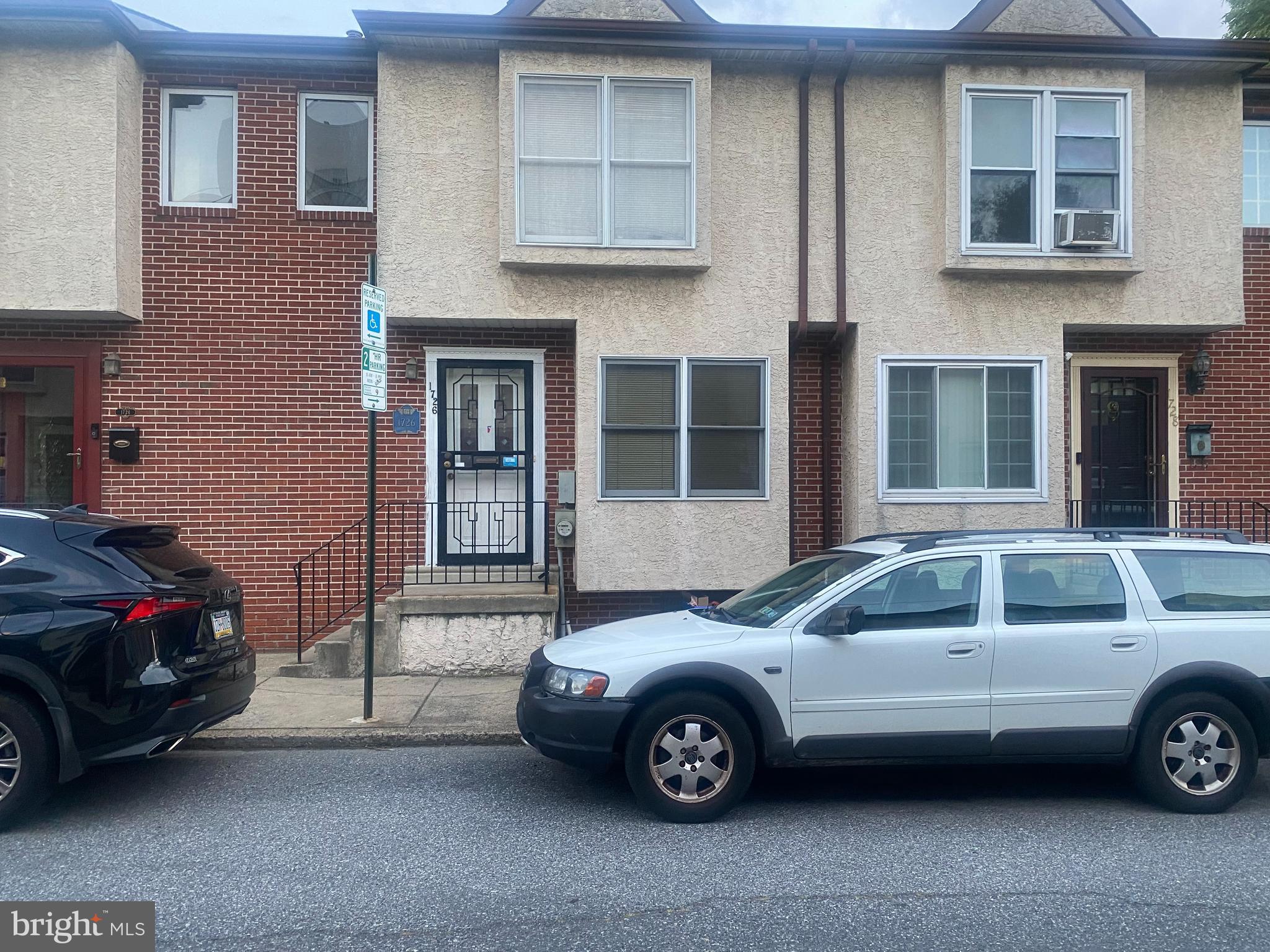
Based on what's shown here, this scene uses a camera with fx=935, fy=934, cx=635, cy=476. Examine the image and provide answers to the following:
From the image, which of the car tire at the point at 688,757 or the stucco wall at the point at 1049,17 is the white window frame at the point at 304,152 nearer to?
the stucco wall at the point at 1049,17

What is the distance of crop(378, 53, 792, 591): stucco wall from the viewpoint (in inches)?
354

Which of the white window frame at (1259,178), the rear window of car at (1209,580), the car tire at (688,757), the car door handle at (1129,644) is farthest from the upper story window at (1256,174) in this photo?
the car tire at (688,757)

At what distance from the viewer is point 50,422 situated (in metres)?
9.49

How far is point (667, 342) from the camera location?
9172 mm

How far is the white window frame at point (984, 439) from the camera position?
9297 millimetres

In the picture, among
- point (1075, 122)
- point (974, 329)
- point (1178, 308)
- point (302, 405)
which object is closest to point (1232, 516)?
point (1178, 308)

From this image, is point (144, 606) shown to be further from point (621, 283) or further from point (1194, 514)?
point (1194, 514)

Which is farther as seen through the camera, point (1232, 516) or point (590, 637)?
point (1232, 516)

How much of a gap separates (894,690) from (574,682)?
1.76 meters

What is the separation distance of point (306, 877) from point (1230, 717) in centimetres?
495

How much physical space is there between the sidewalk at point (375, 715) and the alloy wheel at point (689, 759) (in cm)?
189

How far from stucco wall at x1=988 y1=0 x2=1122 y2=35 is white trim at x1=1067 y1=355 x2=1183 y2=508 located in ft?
11.2

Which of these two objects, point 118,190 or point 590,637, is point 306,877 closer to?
point 590,637

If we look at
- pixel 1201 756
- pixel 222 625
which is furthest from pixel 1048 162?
pixel 222 625
